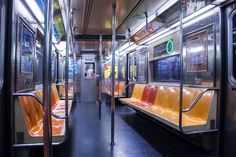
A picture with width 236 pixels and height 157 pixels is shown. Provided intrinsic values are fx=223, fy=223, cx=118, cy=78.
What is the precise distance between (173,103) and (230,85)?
4.86 feet

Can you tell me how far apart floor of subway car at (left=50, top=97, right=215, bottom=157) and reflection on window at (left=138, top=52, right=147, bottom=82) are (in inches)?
68.7

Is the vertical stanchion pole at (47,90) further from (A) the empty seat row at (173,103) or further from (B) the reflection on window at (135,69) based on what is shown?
(B) the reflection on window at (135,69)

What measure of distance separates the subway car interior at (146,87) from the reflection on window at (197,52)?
2cm

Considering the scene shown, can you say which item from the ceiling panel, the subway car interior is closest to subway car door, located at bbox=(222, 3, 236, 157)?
the subway car interior

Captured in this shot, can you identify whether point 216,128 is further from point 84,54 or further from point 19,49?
point 84,54

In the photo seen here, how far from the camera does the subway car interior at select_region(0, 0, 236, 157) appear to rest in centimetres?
238

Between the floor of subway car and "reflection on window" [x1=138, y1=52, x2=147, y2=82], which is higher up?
"reflection on window" [x1=138, y1=52, x2=147, y2=82]

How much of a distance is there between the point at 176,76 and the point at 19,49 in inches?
127

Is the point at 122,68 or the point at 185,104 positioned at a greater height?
the point at 122,68

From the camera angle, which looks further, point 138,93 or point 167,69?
point 138,93

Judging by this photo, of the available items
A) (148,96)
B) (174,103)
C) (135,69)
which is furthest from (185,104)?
(135,69)

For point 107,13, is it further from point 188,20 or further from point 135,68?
point 135,68

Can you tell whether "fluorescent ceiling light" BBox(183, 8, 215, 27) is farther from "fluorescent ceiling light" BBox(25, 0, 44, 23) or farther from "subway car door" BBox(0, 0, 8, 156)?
"subway car door" BBox(0, 0, 8, 156)

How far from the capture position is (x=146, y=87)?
5.92 meters
